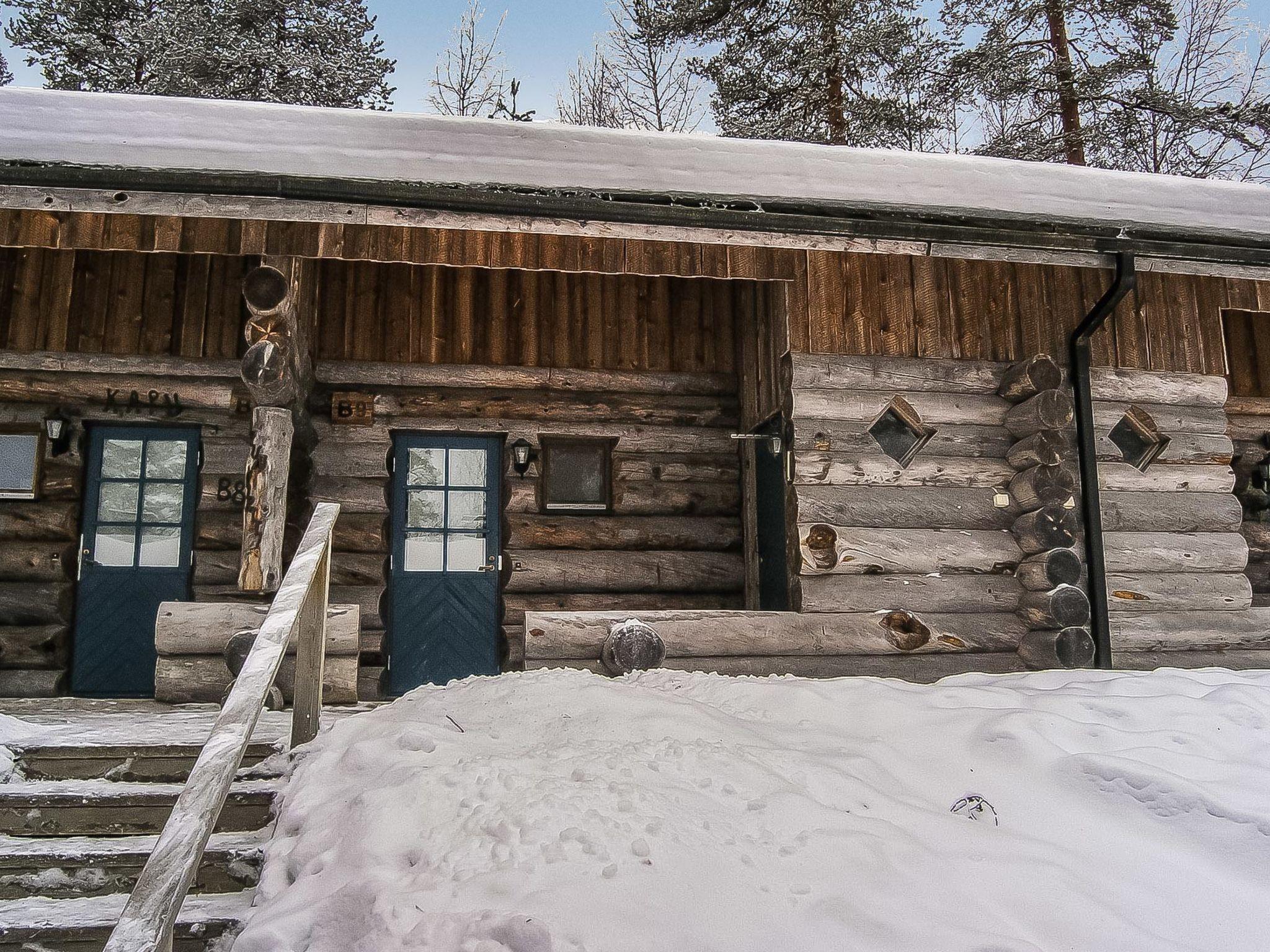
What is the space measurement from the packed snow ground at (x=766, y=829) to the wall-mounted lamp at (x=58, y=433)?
4.93m

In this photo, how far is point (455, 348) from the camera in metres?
7.33

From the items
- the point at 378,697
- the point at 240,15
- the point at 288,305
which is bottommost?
the point at 378,697

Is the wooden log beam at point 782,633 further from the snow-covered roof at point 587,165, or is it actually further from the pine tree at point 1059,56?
the pine tree at point 1059,56

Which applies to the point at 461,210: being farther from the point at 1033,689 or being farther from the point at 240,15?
the point at 240,15

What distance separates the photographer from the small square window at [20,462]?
684 cm

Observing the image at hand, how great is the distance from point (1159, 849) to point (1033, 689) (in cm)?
193

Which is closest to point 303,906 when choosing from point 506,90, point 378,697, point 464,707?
point 464,707

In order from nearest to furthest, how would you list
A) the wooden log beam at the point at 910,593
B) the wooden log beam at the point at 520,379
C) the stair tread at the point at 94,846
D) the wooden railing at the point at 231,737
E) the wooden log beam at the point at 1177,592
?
the wooden railing at the point at 231,737, the stair tread at the point at 94,846, the wooden log beam at the point at 910,593, the wooden log beam at the point at 1177,592, the wooden log beam at the point at 520,379

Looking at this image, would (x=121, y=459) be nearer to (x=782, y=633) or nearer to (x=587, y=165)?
(x=587, y=165)

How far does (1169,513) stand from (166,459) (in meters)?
8.47

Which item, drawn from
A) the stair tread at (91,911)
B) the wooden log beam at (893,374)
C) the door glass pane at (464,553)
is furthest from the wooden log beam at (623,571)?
the stair tread at (91,911)

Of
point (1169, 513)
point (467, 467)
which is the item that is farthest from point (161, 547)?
point (1169, 513)

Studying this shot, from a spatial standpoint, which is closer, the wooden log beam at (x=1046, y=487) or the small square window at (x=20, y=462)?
the wooden log beam at (x=1046, y=487)

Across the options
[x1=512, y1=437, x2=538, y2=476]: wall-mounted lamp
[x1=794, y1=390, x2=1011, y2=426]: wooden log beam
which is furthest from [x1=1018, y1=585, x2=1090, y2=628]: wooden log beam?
[x1=512, y1=437, x2=538, y2=476]: wall-mounted lamp
